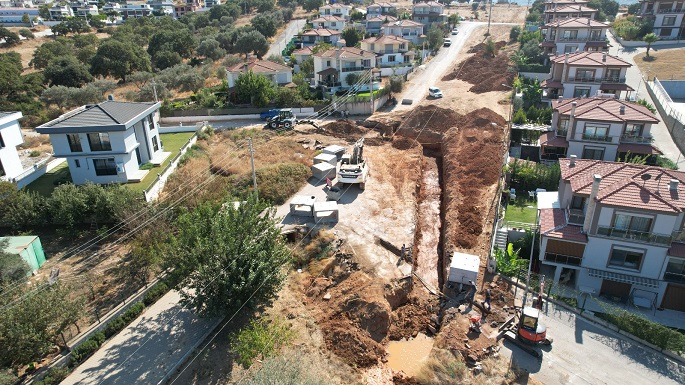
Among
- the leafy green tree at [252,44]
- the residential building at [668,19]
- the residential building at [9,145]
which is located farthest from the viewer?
the leafy green tree at [252,44]

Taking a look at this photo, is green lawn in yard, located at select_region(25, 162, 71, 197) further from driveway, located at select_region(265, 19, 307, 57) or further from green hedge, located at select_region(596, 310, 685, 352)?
driveway, located at select_region(265, 19, 307, 57)

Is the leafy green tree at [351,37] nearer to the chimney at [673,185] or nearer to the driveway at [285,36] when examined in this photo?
the driveway at [285,36]

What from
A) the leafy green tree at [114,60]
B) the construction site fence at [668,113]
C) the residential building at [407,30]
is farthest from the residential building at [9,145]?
the residential building at [407,30]

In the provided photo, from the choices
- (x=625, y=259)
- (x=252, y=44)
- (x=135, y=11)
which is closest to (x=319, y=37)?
(x=252, y=44)

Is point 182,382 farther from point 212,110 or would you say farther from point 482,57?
point 482,57

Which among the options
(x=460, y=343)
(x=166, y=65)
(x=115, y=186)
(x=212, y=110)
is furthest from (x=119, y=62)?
(x=460, y=343)

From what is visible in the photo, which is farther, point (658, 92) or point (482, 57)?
point (482, 57)
